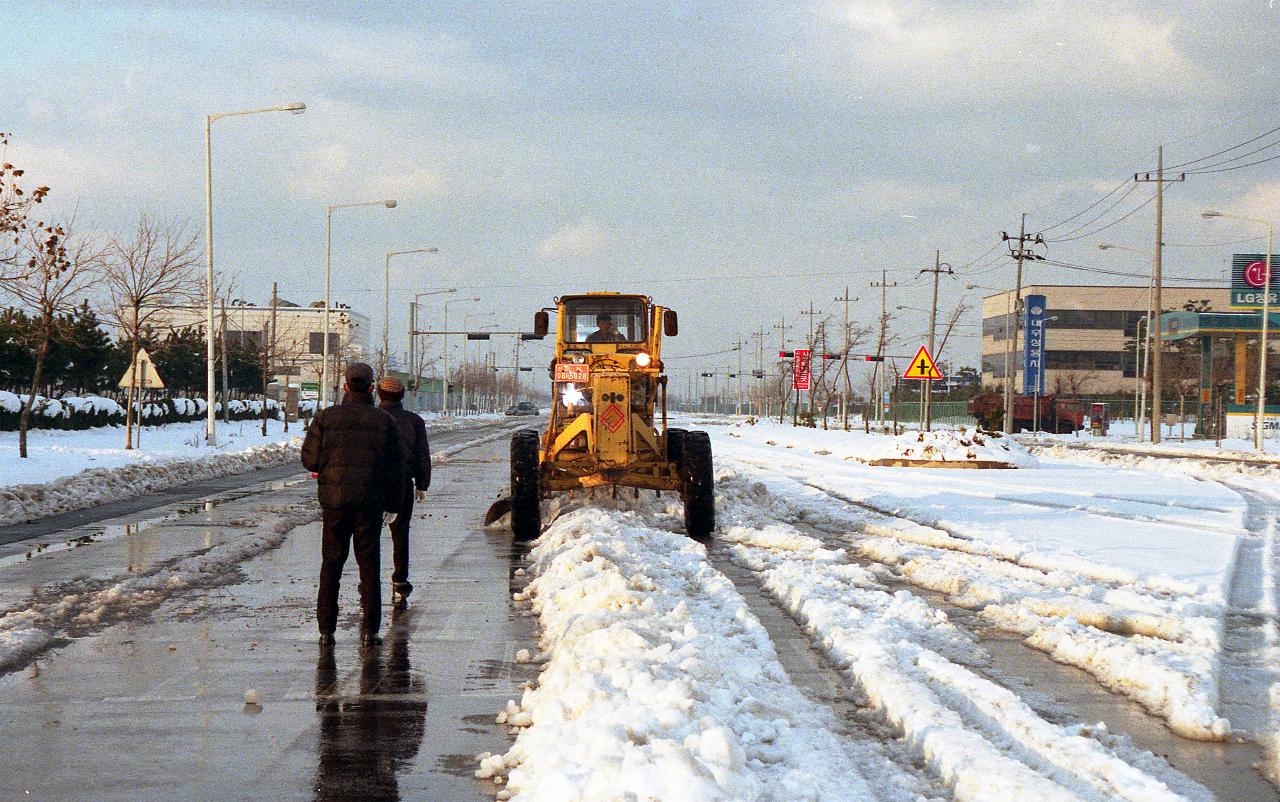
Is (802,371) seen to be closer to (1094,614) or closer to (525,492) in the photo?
(525,492)

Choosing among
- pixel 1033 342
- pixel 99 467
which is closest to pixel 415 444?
pixel 99 467

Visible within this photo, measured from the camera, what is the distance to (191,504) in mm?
19844

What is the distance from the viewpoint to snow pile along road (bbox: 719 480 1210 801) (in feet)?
16.8

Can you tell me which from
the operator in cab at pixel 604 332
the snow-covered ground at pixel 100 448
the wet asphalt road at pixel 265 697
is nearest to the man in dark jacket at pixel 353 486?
the wet asphalt road at pixel 265 697

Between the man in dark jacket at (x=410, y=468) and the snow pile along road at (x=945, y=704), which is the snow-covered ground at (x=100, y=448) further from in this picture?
the snow pile along road at (x=945, y=704)

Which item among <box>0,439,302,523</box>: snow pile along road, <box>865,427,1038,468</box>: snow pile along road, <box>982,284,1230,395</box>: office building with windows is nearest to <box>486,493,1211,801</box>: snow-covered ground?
<box>0,439,302,523</box>: snow pile along road

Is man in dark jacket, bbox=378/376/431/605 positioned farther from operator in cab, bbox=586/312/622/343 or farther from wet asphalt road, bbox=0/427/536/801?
operator in cab, bbox=586/312/622/343

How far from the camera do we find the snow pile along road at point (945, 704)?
5113 millimetres

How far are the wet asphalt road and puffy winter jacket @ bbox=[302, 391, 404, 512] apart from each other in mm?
995

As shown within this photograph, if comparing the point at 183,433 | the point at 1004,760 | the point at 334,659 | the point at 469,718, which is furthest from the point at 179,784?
the point at 183,433

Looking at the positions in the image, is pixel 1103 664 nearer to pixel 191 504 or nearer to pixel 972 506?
pixel 972 506

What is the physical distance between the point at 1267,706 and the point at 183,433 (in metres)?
44.5

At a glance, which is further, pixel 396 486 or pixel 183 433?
pixel 183 433

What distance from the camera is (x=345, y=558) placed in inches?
332
